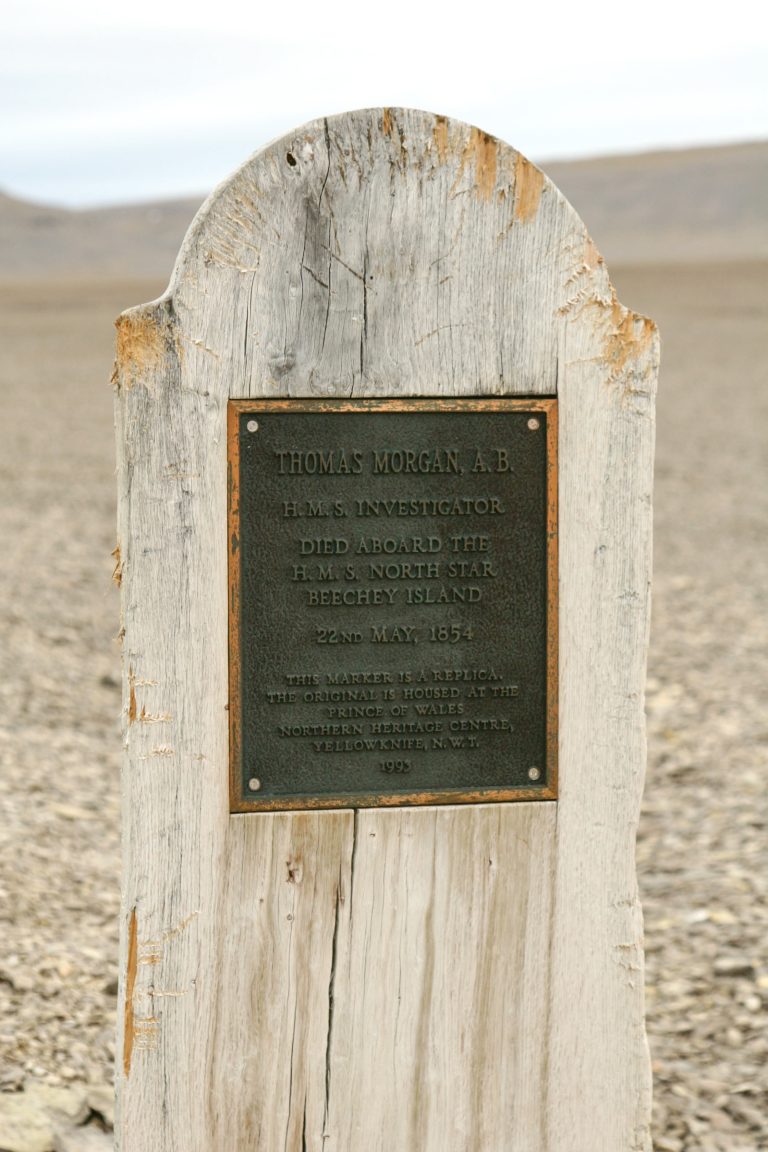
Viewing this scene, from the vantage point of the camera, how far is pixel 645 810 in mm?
5000

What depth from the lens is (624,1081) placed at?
2629 mm

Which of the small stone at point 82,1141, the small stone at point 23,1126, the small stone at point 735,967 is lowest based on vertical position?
the small stone at point 82,1141

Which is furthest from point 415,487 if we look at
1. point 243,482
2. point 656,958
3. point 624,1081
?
point 656,958

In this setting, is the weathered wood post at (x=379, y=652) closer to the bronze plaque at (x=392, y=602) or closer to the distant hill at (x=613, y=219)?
the bronze plaque at (x=392, y=602)

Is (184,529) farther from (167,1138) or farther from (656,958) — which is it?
(656,958)

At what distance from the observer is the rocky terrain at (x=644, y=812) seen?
3172mm

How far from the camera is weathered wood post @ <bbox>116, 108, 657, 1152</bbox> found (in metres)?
2.39

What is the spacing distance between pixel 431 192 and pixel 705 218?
73924 millimetres

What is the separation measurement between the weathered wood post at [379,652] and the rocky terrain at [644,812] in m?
0.69

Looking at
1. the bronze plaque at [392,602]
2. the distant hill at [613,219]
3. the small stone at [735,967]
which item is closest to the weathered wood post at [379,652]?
the bronze plaque at [392,602]

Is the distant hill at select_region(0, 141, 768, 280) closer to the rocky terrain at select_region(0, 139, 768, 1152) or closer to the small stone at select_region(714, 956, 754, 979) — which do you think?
the rocky terrain at select_region(0, 139, 768, 1152)

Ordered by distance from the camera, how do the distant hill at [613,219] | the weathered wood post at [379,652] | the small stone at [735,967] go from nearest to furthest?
the weathered wood post at [379,652] → the small stone at [735,967] → the distant hill at [613,219]

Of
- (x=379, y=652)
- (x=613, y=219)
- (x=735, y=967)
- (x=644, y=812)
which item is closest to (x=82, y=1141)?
(x=379, y=652)

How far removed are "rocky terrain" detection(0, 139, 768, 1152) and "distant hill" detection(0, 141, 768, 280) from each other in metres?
54.3
